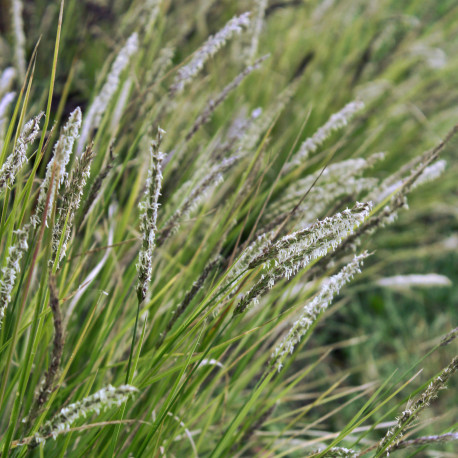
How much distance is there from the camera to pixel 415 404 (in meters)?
0.74

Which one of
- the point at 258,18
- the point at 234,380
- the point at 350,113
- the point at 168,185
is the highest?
the point at 258,18

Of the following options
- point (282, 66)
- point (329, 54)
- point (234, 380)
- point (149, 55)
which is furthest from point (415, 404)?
point (329, 54)

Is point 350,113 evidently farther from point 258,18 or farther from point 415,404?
point 415,404

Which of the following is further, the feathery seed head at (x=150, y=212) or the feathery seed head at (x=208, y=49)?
the feathery seed head at (x=208, y=49)

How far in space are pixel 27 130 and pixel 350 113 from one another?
0.81 m

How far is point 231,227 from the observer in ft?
3.34

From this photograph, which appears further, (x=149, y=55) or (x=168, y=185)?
(x=149, y=55)

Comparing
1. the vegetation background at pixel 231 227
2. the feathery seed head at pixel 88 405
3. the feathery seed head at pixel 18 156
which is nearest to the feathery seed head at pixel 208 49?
the vegetation background at pixel 231 227

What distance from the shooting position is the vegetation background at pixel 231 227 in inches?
40.0

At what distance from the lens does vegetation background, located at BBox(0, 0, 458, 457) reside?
1017 mm

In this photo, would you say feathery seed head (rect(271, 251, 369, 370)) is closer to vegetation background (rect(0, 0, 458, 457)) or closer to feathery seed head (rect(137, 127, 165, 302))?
vegetation background (rect(0, 0, 458, 457))

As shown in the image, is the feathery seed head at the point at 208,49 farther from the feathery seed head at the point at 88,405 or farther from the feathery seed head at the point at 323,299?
the feathery seed head at the point at 88,405

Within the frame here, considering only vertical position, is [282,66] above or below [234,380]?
above

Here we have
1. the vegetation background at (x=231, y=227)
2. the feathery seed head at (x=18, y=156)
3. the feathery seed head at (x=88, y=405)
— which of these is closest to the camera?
the feathery seed head at (x=88, y=405)
